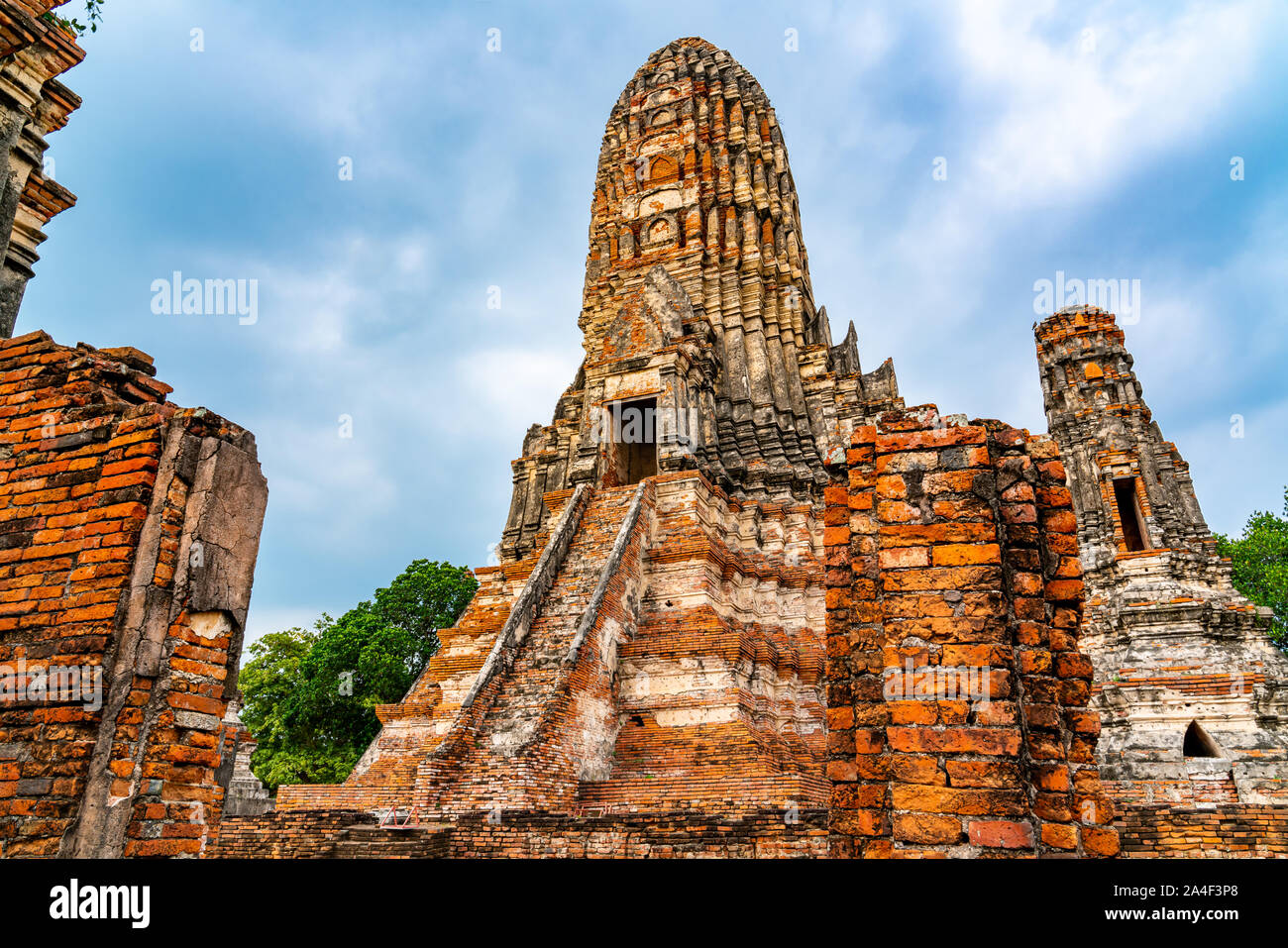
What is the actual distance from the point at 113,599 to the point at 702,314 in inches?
615

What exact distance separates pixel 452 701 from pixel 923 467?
1101cm

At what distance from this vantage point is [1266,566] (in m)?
26.3

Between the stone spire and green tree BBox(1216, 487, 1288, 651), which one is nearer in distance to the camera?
the stone spire

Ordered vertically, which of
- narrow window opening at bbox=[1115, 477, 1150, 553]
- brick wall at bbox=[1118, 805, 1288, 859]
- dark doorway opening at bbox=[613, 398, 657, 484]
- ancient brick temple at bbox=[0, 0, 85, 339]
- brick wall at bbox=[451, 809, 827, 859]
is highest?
dark doorway opening at bbox=[613, 398, 657, 484]

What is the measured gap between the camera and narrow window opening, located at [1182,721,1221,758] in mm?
11703

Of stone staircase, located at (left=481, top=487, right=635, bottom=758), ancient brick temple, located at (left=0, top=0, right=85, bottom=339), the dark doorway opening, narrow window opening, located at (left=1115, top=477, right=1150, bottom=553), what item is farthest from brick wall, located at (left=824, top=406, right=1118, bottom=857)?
narrow window opening, located at (left=1115, top=477, right=1150, bottom=553)

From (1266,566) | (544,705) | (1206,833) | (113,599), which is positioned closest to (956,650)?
(113,599)

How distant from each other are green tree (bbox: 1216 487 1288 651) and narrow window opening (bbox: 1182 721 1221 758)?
15.4 m

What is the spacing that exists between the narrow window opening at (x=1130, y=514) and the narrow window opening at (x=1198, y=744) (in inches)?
161

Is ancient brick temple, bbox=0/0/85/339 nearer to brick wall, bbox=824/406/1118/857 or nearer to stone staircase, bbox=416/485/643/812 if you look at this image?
stone staircase, bbox=416/485/643/812

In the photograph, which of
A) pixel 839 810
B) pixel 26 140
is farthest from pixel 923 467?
pixel 26 140

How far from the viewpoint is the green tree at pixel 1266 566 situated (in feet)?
80.9
